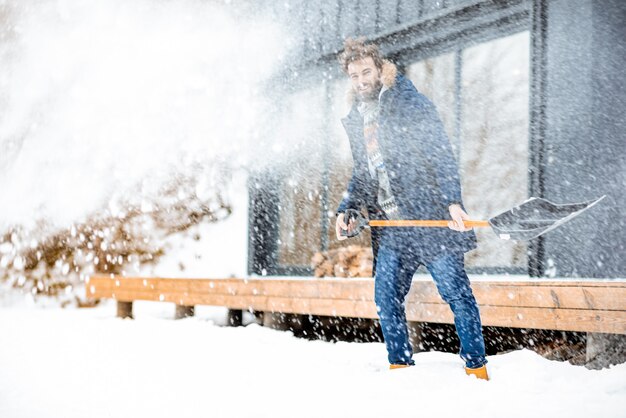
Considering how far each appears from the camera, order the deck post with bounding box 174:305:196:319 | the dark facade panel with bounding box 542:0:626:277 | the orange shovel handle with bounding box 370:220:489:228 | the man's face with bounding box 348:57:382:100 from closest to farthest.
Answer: the orange shovel handle with bounding box 370:220:489:228 → the man's face with bounding box 348:57:382:100 → the dark facade panel with bounding box 542:0:626:277 → the deck post with bounding box 174:305:196:319

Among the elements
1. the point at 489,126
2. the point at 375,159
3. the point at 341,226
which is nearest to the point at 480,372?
the point at 341,226

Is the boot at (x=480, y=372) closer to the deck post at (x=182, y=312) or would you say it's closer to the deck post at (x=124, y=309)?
the deck post at (x=182, y=312)

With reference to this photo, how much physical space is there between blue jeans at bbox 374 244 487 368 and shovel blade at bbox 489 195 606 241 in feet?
0.86

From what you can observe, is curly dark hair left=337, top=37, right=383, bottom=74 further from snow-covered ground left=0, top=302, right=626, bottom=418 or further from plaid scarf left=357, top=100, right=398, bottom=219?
snow-covered ground left=0, top=302, right=626, bottom=418

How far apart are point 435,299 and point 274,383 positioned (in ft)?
3.72

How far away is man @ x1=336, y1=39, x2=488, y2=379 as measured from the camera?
2.90m

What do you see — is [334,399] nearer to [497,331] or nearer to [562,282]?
[562,282]

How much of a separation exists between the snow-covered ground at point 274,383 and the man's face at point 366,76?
143 centimetres

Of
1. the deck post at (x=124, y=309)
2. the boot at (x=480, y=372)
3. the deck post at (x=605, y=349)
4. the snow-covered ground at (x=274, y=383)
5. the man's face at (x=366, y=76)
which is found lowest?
the deck post at (x=124, y=309)

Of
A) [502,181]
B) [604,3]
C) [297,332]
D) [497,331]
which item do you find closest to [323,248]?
[297,332]

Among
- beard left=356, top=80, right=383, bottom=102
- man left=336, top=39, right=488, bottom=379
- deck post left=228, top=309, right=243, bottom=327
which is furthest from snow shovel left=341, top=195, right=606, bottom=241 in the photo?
deck post left=228, top=309, right=243, bottom=327

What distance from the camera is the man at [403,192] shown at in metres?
2.90

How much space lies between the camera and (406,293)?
312cm

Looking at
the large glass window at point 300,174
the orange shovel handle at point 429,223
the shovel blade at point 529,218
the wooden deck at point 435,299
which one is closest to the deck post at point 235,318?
the wooden deck at point 435,299
